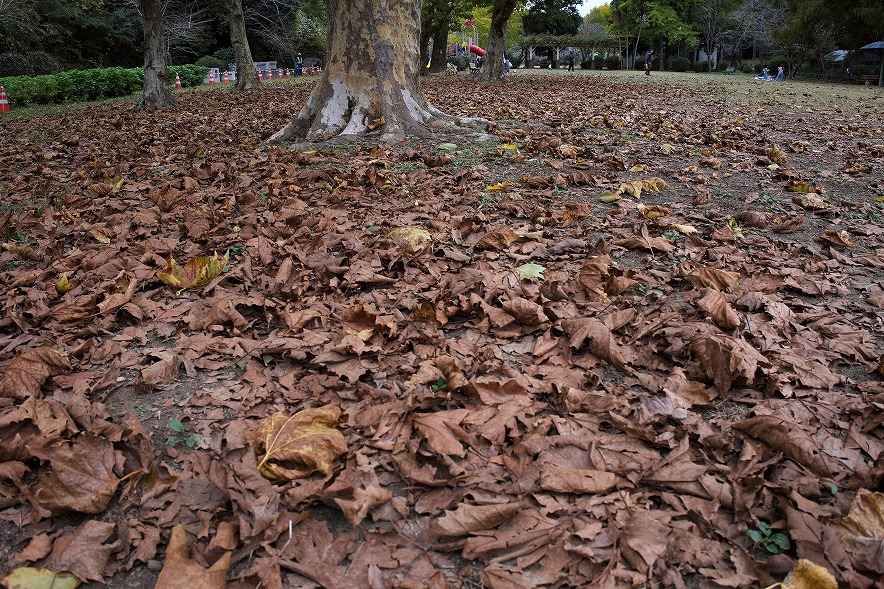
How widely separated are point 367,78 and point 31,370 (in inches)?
239

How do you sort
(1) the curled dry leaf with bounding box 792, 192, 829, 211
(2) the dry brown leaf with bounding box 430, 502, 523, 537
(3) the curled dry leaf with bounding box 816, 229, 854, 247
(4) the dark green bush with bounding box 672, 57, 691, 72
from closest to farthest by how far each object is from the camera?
(2) the dry brown leaf with bounding box 430, 502, 523, 537 → (3) the curled dry leaf with bounding box 816, 229, 854, 247 → (1) the curled dry leaf with bounding box 792, 192, 829, 211 → (4) the dark green bush with bounding box 672, 57, 691, 72

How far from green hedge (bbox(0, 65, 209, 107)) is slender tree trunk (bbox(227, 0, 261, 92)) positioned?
15.4 ft

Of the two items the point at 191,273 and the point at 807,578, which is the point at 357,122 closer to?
the point at 191,273

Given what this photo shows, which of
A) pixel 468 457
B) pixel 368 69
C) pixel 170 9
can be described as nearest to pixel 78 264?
pixel 468 457

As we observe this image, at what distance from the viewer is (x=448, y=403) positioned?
7.30 feet

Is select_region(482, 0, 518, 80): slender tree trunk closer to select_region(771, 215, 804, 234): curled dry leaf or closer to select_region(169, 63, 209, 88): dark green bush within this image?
select_region(169, 63, 209, 88): dark green bush

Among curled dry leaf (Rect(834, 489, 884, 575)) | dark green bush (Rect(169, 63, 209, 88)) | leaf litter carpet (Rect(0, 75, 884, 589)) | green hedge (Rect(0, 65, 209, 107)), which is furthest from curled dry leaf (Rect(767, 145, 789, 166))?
dark green bush (Rect(169, 63, 209, 88))

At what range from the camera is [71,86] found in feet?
65.1

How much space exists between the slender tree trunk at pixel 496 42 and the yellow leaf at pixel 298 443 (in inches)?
939

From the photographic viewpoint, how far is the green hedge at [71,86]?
59.3ft

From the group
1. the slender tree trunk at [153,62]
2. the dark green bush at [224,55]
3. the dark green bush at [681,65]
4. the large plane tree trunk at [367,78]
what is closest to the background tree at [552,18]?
the dark green bush at [681,65]

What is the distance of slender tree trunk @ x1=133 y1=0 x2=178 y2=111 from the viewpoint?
15.0 meters

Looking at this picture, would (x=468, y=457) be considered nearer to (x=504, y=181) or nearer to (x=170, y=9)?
(x=504, y=181)

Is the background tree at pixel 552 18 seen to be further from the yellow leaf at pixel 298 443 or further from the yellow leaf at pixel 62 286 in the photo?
the yellow leaf at pixel 298 443
